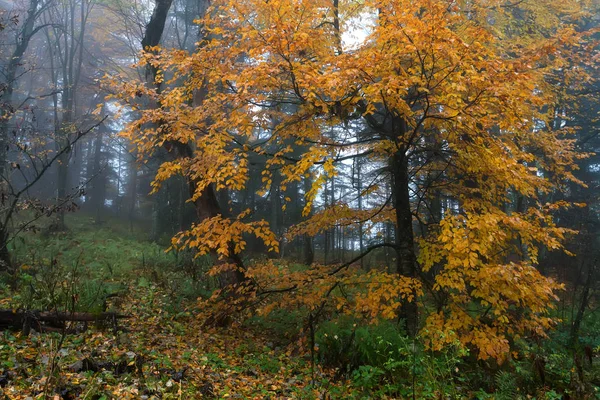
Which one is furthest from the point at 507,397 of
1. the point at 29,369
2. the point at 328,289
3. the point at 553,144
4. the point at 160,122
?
the point at 160,122

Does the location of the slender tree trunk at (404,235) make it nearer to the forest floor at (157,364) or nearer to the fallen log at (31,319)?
the forest floor at (157,364)

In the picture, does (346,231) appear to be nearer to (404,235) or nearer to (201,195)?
(404,235)

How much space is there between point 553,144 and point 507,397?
4586mm

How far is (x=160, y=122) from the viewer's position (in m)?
7.26

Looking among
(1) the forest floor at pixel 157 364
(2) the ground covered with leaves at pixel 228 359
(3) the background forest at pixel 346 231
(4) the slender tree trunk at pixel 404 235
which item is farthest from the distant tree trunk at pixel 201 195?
(4) the slender tree trunk at pixel 404 235

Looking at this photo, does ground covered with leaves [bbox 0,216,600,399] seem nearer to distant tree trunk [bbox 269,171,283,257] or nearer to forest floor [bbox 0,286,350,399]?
forest floor [bbox 0,286,350,399]

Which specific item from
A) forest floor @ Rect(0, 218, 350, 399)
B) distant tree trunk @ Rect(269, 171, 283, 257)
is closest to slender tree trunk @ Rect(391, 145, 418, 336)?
forest floor @ Rect(0, 218, 350, 399)

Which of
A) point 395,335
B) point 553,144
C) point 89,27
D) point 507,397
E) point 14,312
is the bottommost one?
point 507,397

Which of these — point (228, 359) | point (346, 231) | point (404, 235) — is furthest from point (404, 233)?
point (228, 359)

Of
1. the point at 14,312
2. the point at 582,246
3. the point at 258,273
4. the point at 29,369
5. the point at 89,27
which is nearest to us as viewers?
the point at 29,369

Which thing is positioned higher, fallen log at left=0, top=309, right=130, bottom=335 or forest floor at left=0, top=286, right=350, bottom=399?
fallen log at left=0, top=309, right=130, bottom=335

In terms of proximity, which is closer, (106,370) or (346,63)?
(106,370)

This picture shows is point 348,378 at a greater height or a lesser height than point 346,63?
lesser

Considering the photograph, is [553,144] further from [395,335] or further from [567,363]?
[395,335]
